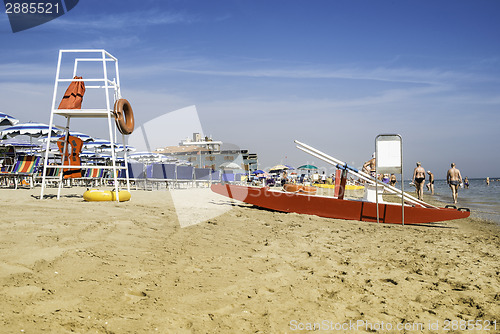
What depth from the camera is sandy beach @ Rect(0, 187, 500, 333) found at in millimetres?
2283

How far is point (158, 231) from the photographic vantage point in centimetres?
464

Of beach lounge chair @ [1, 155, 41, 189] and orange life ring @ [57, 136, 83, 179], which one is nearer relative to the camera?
orange life ring @ [57, 136, 83, 179]

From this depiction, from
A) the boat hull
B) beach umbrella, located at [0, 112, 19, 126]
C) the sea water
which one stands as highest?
beach umbrella, located at [0, 112, 19, 126]

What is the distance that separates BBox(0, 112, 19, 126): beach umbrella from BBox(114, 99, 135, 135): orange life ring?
8482 millimetres

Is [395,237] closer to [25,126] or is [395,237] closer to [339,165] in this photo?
[339,165]

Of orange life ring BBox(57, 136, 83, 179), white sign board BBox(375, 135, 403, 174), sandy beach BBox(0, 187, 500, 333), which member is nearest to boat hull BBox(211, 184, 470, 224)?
white sign board BBox(375, 135, 403, 174)

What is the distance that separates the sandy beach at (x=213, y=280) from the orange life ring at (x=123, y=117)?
2.73 meters

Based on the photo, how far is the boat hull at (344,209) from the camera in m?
7.73

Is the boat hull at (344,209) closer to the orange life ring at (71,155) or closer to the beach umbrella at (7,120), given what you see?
the orange life ring at (71,155)

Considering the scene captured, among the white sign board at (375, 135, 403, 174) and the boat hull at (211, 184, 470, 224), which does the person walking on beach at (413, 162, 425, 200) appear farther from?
the white sign board at (375, 135, 403, 174)

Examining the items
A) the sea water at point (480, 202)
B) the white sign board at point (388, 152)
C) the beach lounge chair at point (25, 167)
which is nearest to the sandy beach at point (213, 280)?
the white sign board at point (388, 152)

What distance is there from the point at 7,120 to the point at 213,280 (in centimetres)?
1416

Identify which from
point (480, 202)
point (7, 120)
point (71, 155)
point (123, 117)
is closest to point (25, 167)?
point (7, 120)

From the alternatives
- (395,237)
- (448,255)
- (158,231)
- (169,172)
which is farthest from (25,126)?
(448,255)
